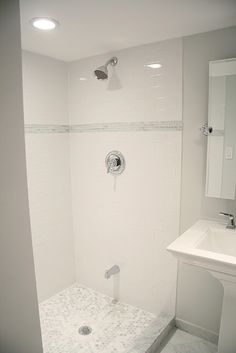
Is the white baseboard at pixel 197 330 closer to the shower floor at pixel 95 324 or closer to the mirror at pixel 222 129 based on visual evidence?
the shower floor at pixel 95 324

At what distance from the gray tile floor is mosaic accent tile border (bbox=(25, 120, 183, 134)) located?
1514mm

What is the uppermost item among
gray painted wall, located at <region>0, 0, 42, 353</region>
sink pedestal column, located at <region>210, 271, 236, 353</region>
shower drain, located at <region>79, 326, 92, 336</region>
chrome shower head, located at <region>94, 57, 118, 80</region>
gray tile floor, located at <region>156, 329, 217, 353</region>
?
chrome shower head, located at <region>94, 57, 118, 80</region>

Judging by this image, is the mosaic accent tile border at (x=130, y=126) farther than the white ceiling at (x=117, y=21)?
Yes

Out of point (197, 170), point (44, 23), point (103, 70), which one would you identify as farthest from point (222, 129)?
point (44, 23)

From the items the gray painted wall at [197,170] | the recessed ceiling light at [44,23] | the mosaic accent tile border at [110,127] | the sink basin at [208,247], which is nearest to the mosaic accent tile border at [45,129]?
the mosaic accent tile border at [110,127]

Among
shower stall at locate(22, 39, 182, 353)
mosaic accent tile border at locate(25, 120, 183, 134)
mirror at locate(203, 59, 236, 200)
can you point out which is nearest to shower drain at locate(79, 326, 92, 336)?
shower stall at locate(22, 39, 182, 353)

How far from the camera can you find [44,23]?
1.55 m

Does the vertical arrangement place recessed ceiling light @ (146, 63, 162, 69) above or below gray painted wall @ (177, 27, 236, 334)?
above

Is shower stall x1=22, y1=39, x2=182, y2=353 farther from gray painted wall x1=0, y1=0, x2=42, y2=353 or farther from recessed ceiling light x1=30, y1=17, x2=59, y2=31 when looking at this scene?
gray painted wall x1=0, y1=0, x2=42, y2=353

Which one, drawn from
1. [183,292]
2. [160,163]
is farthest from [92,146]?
[183,292]

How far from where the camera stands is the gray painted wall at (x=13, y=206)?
0.85 meters

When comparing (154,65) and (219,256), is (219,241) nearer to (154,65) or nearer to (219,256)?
(219,256)

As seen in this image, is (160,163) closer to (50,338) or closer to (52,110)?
(52,110)

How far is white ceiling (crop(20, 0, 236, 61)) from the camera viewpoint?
4.38ft
